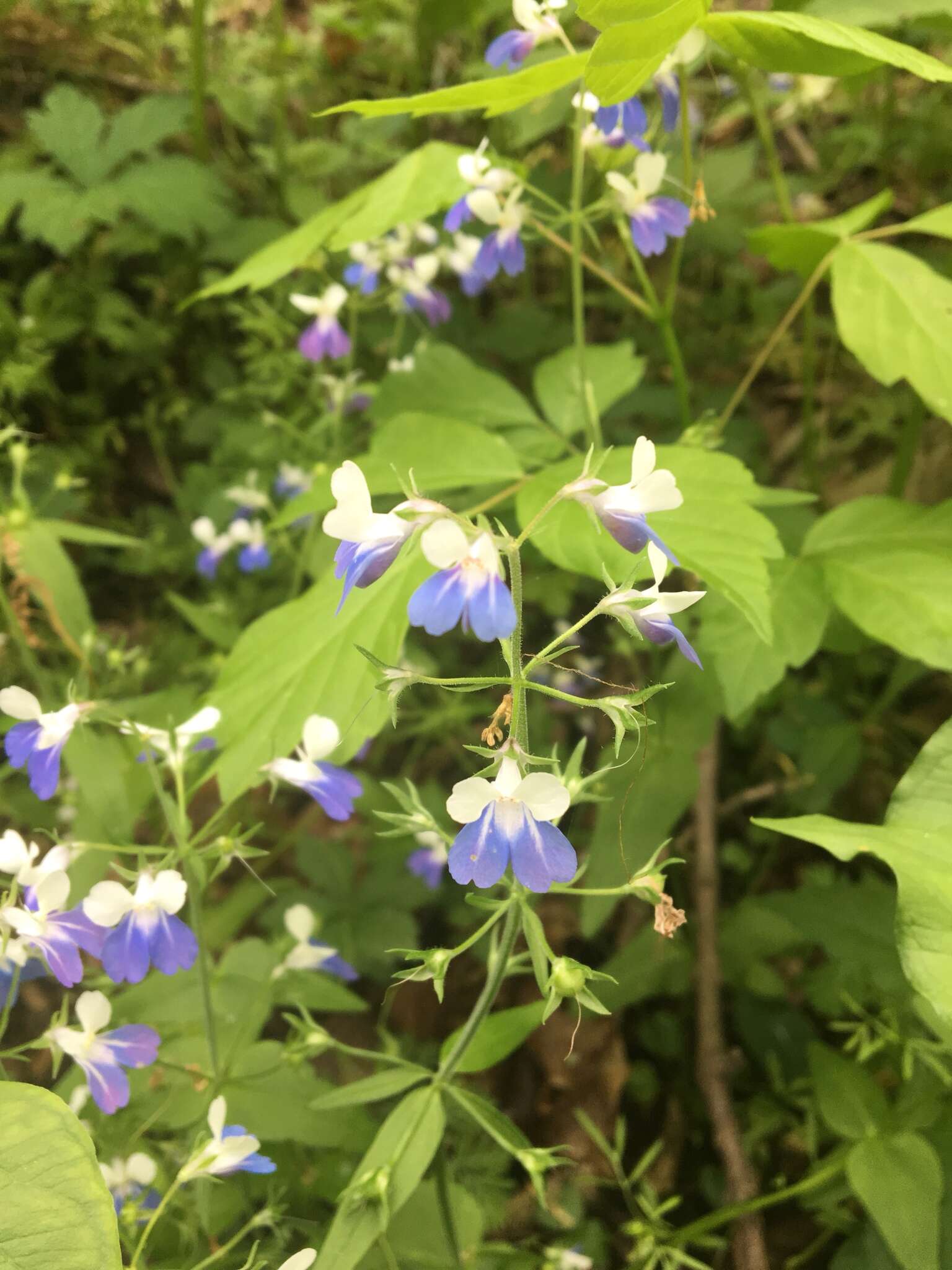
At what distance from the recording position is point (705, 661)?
1.59 meters

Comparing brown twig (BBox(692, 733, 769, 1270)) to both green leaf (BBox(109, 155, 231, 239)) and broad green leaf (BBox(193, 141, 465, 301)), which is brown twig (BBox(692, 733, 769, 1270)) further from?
green leaf (BBox(109, 155, 231, 239))

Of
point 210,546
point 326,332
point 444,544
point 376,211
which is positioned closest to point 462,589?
point 444,544

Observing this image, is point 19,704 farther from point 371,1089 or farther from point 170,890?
point 371,1089

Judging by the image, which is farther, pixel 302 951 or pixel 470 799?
pixel 302 951

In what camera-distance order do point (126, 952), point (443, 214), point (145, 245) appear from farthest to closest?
point (145, 245) → point (443, 214) → point (126, 952)

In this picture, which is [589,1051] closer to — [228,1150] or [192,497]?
[228,1150]

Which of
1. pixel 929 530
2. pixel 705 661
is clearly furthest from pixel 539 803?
pixel 929 530

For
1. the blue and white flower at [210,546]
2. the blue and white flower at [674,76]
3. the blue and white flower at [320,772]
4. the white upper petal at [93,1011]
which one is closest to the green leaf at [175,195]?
the blue and white flower at [210,546]

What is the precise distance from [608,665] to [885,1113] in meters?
1.36

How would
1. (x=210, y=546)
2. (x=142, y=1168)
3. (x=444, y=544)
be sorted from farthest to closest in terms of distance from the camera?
(x=210, y=546) < (x=142, y=1168) < (x=444, y=544)

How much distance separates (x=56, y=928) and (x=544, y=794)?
732mm

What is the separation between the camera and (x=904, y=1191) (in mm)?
1349

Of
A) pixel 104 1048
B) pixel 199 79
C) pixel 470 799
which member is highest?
pixel 199 79

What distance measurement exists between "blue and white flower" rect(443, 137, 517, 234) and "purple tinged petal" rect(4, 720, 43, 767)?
105 cm
